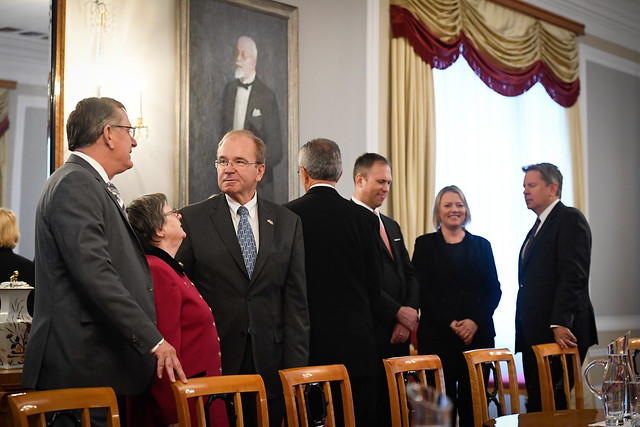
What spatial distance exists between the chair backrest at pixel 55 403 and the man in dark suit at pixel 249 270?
0.91 m

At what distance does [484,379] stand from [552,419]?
433 mm

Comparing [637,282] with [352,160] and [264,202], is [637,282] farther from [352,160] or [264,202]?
[264,202]

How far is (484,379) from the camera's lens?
285 cm

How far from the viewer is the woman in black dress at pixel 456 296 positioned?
421cm

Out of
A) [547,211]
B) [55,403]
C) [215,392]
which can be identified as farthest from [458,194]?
[55,403]

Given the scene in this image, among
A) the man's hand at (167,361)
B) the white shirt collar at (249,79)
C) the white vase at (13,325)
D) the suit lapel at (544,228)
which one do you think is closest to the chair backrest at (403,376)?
the man's hand at (167,361)

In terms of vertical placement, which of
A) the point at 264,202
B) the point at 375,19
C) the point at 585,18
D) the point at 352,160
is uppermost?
the point at 585,18

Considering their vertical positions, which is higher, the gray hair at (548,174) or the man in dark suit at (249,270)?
the gray hair at (548,174)

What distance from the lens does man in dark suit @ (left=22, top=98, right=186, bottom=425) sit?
226cm

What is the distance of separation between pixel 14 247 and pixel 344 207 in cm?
159

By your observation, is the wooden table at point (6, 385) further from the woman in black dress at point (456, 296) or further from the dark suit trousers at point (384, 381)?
the woman in black dress at point (456, 296)

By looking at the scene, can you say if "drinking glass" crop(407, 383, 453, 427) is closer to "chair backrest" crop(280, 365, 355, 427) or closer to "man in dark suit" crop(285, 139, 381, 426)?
"chair backrest" crop(280, 365, 355, 427)

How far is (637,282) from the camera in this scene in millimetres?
7711

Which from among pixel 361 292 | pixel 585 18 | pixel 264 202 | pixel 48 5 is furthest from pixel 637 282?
pixel 48 5
